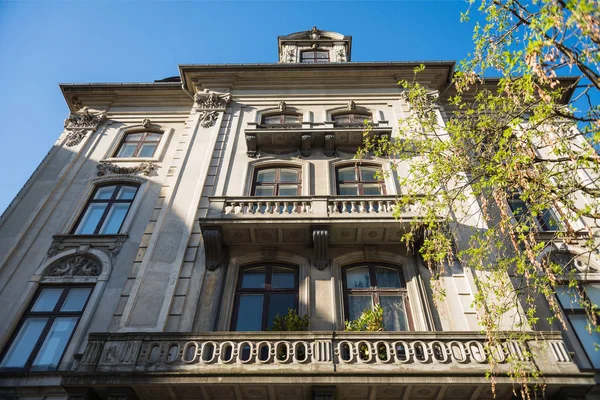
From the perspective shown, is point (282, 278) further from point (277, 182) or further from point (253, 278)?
point (277, 182)

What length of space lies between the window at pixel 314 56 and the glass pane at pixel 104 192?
42.4 feet

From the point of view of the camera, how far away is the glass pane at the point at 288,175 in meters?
17.0

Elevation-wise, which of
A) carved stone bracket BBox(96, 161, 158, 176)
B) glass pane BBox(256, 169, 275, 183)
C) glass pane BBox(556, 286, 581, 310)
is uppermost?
carved stone bracket BBox(96, 161, 158, 176)

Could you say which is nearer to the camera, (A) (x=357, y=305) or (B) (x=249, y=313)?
(B) (x=249, y=313)

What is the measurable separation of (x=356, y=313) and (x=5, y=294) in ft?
34.9

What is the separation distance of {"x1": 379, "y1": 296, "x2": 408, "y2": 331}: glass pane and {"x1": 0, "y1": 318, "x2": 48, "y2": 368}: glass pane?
9.87 metres

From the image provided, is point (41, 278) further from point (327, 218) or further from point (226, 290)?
point (327, 218)

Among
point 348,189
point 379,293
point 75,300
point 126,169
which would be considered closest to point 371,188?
point 348,189

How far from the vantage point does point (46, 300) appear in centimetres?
1309

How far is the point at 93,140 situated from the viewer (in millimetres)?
19312

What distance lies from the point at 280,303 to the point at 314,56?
54.4 ft

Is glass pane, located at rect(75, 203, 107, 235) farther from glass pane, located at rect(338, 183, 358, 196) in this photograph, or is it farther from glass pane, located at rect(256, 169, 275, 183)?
glass pane, located at rect(338, 183, 358, 196)

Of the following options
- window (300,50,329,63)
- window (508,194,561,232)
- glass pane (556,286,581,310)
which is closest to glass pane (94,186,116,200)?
window (300,50,329,63)

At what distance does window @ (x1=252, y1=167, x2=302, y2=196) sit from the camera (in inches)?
645
